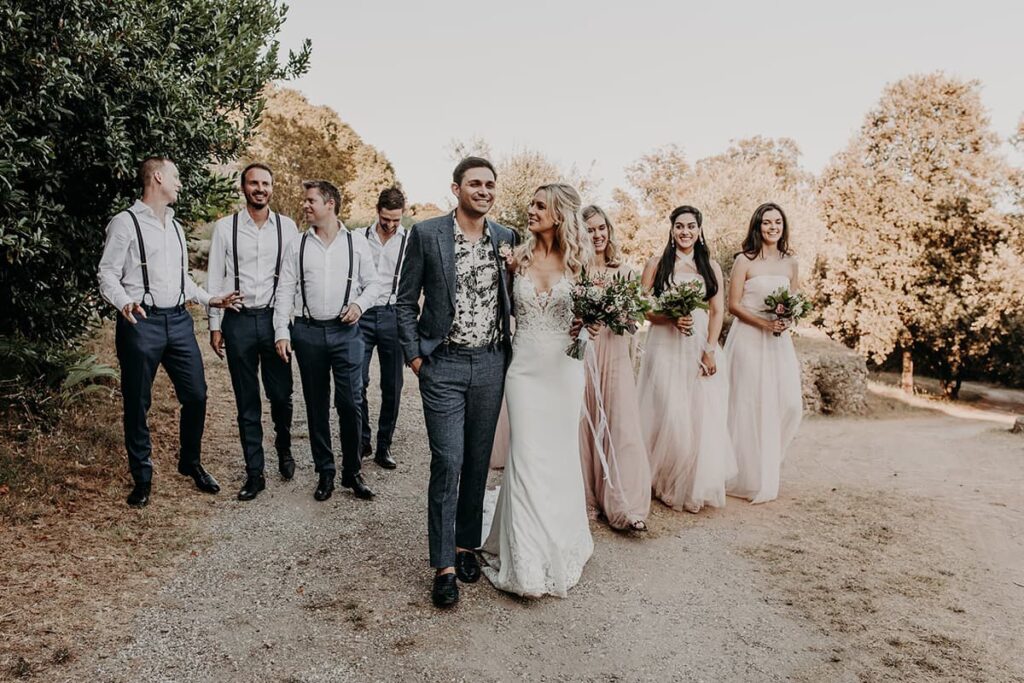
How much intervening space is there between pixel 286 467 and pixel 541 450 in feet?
10.2

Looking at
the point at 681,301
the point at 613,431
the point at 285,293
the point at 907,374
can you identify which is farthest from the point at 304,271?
the point at 907,374

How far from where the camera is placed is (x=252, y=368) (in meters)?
6.00

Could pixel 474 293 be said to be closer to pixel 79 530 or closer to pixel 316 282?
pixel 316 282

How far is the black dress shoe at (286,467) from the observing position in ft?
21.5

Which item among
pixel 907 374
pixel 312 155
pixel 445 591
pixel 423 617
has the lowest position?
pixel 907 374

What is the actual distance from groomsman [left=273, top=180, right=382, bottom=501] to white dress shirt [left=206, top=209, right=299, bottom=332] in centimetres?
16

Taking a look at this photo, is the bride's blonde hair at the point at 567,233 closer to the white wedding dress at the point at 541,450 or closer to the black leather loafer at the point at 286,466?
the white wedding dress at the point at 541,450

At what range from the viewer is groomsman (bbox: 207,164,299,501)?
5875 millimetres

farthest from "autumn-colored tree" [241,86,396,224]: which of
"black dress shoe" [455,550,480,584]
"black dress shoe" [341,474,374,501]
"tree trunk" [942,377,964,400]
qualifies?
"tree trunk" [942,377,964,400]

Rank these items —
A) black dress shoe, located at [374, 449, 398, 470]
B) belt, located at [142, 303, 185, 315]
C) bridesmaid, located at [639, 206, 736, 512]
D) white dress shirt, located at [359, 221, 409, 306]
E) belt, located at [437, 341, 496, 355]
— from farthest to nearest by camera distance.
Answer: white dress shirt, located at [359, 221, 409, 306], black dress shoe, located at [374, 449, 398, 470], bridesmaid, located at [639, 206, 736, 512], belt, located at [142, 303, 185, 315], belt, located at [437, 341, 496, 355]

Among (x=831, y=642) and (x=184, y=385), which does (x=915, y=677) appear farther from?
(x=184, y=385)

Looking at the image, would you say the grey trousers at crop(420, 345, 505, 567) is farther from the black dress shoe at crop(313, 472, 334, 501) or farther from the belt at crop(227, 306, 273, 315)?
the belt at crop(227, 306, 273, 315)

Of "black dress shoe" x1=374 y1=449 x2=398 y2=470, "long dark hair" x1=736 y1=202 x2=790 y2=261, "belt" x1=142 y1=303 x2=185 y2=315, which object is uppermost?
"long dark hair" x1=736 y1=202 x2=790 y2=261

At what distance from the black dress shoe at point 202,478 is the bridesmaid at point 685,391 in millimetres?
3973
